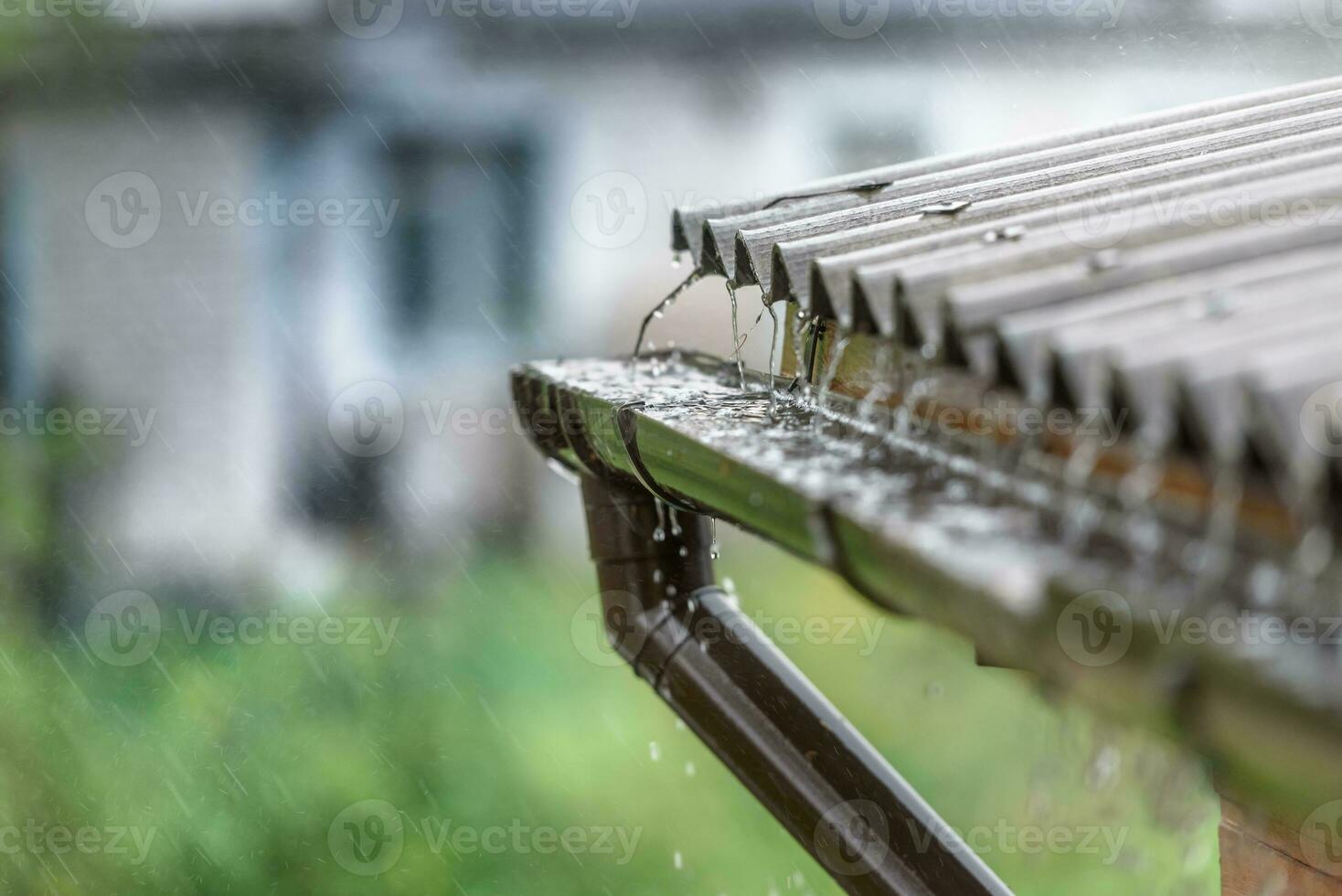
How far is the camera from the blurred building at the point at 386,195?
31.1 feet

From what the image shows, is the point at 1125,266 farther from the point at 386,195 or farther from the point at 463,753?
the point at 386,195

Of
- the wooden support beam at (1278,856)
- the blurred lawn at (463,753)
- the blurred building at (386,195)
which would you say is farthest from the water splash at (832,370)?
the blurred building at (386,195)

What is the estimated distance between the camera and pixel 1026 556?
3.76ft

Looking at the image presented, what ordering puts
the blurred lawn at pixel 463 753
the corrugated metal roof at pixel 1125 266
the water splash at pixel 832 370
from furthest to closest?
the blurred lawn at pixel 463 753, the water splash at pixel 832 370, the corrugated metal roof at pixel 1125 266

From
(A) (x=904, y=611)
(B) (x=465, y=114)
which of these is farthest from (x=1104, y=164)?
(B) (x=465, y=114)

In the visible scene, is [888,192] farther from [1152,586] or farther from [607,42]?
[607,42]

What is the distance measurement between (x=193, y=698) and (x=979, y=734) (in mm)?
5549

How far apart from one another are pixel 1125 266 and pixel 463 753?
777 cm

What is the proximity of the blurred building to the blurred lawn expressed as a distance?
0.87m

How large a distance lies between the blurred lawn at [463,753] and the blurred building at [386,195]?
0.87 metres

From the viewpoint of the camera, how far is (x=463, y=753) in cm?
868

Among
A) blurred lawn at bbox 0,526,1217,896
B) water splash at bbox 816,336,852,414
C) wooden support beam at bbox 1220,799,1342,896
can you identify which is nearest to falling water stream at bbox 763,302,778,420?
water splash at bbox 816,336,852,414

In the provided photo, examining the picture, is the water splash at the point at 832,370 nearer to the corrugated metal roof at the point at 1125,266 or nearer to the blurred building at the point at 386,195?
the corrugated metal roof at the point at 1125,266

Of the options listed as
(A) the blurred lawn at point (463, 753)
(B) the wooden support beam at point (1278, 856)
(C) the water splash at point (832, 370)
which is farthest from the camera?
(A) the blurred lawn at point (463, 753)
